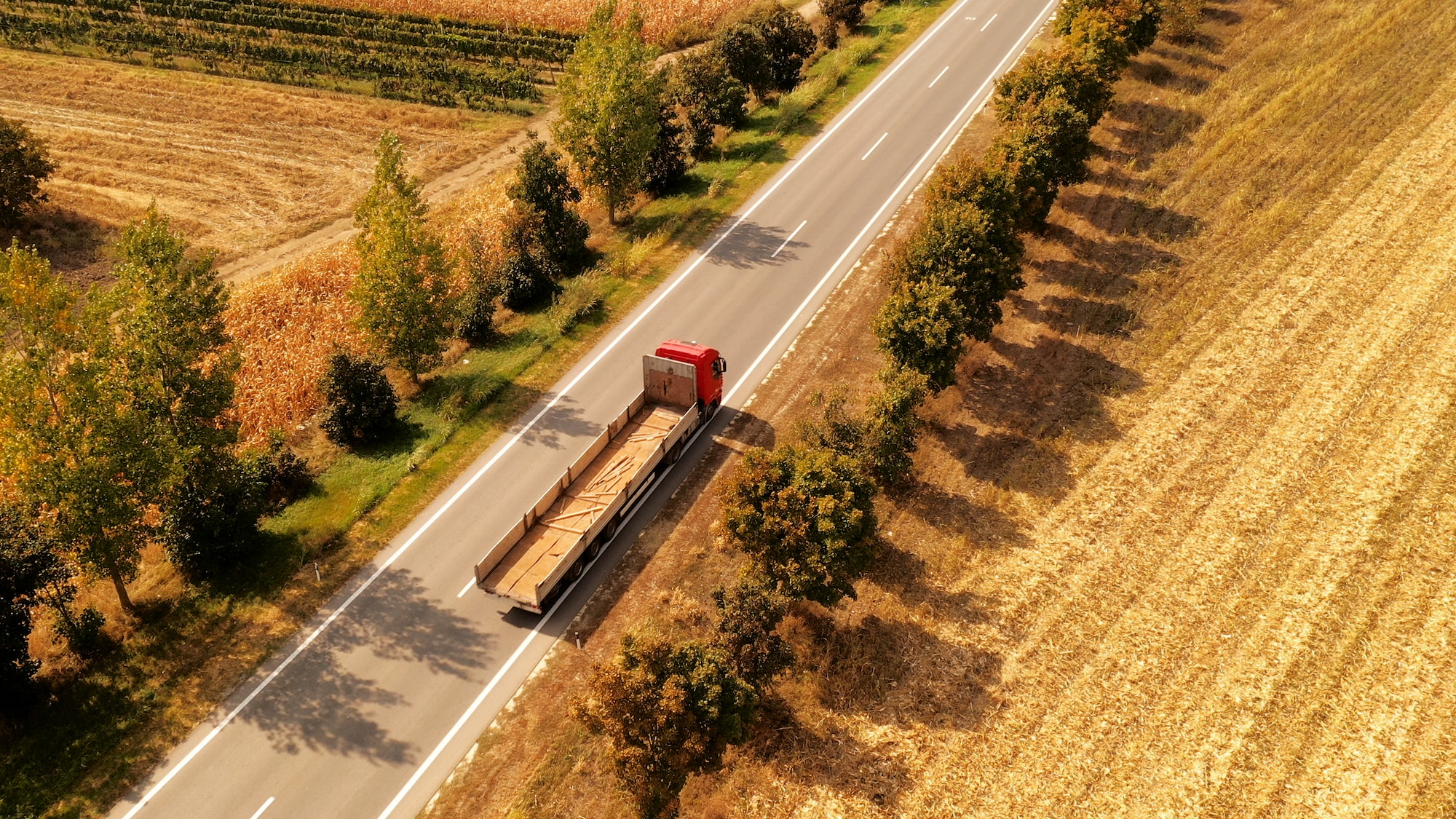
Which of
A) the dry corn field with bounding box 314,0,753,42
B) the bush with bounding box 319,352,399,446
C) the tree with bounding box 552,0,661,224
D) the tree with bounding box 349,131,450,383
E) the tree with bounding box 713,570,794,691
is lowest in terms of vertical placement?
the tree with bounding box 713,570,794,691

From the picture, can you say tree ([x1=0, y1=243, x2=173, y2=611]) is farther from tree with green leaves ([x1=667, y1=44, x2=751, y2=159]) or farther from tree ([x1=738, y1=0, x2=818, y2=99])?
tree ([x1=738, y1=0, x2=818, y2=99])

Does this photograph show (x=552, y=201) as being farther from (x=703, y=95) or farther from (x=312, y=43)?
(x=312, y=43)

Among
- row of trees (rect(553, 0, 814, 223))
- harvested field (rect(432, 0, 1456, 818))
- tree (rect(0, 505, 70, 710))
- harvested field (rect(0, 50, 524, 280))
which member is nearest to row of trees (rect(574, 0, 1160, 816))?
harvested field (rect(432, 0, 1456, 818))

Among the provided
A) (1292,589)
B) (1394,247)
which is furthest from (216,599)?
(1394,247)

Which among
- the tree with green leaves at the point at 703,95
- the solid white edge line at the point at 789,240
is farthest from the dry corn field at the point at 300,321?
the solid white edge line at the point at 789,240

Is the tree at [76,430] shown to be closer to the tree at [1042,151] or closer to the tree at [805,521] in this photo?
the tree at [805,521]

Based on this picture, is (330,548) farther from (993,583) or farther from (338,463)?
(993,583)

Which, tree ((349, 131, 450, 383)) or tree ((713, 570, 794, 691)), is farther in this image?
tree ((349, 131, 450, 383))

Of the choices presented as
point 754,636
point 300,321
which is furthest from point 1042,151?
point 300,321
